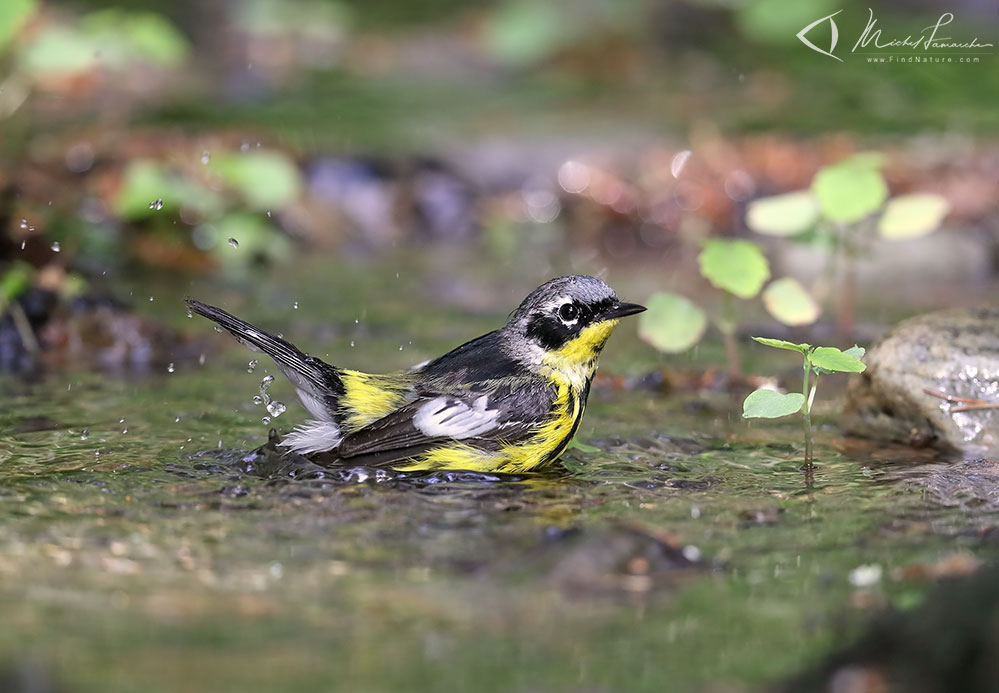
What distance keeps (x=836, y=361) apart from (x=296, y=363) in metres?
2.06

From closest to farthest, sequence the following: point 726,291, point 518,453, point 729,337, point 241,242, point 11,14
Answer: point 518,453, point 726,291, point 729,337, point 11,14, point 241,242

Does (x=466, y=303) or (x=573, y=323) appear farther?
(x=466, y=303)

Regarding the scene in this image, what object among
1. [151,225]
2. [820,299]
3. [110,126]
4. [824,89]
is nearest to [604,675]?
[820,299]

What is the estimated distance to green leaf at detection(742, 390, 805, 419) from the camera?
4.43 meters

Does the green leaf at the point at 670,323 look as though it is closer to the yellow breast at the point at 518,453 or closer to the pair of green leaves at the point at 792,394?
the yellow breast at the point at 518,453

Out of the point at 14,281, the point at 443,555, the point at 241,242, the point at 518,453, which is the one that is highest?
the point at 241,242

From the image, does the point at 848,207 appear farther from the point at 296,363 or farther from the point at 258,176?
the point at 258,176

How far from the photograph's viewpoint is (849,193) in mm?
6238

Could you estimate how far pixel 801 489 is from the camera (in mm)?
4469

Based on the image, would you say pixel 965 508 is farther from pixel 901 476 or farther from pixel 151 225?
pixel 151 225

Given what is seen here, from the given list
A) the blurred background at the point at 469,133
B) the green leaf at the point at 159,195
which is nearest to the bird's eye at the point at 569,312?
the blurred background at the point at 469,133

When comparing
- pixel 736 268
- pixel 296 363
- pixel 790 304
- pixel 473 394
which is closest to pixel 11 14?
pixel 296 363

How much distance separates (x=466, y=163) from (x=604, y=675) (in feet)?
29.7

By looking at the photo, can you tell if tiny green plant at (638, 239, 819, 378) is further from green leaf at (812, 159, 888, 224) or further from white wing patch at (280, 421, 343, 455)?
white wing patch at (280, 421, 343, 455)
